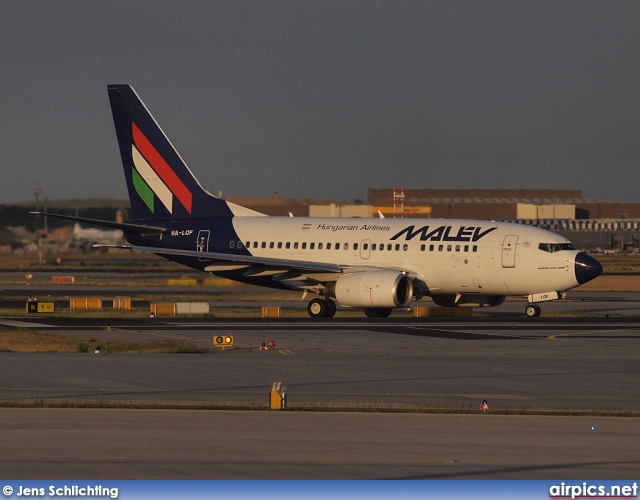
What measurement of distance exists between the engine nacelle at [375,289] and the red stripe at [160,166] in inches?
467

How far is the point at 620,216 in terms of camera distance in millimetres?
175125

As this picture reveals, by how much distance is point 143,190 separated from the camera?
58156 mm

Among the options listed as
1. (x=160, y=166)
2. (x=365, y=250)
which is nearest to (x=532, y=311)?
(x=365, y=250)

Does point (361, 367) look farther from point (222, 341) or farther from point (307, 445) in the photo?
point (307, 445)

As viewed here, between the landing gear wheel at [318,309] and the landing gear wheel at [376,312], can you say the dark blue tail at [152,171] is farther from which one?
the landing gear wheel at [376,312]

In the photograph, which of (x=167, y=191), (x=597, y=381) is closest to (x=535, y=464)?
(x=597, y=381)

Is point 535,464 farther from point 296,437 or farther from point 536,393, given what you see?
point 536,393

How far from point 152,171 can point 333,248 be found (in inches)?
456

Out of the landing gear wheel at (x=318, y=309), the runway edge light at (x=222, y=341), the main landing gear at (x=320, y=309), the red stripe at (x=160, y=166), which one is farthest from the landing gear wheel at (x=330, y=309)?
the runway edge light at (x=222, y=341)

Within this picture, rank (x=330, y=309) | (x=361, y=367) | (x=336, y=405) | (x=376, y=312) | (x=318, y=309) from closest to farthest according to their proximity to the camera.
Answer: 1. (x=336, y=405)
2. (x=361, y=367)
3. (x=318, y=309)
4. (x=330, y=309)
5. (x=376, y=312)

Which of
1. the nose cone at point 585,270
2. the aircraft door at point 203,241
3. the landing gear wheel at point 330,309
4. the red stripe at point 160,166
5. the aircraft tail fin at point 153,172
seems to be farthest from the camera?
the red stripe at point 160,166

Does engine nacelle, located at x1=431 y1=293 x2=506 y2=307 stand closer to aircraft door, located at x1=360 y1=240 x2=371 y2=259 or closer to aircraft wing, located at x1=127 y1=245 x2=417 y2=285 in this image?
aircraft wing, located at x1=127 y1=245 x2=417 y2=285

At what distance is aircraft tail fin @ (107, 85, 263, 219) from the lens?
188 ft

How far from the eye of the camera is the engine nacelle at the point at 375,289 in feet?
160
